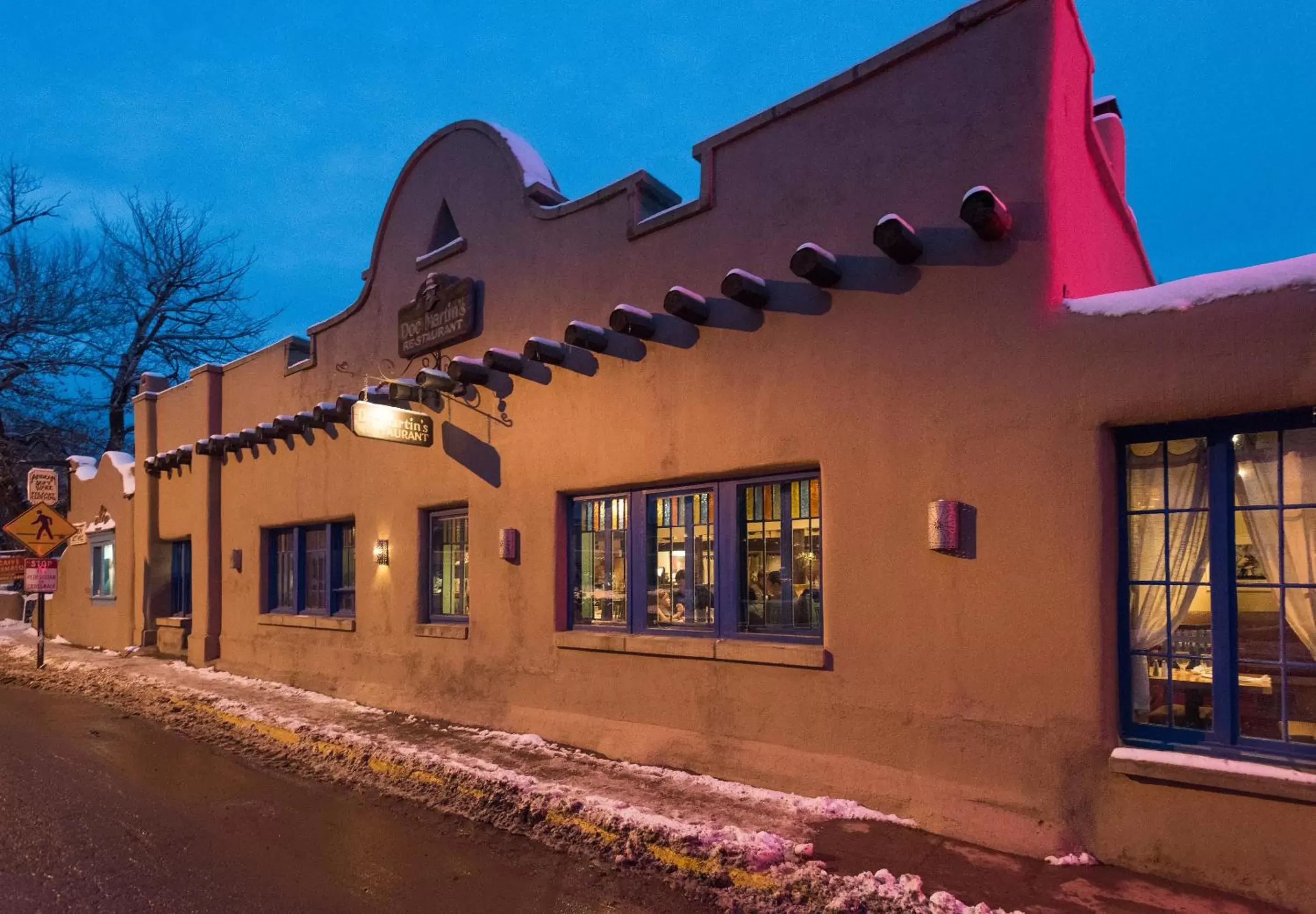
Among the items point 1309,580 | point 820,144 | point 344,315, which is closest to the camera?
point 1309,580

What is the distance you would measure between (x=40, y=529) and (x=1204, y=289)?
57.9 ft

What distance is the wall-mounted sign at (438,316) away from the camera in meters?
9.90

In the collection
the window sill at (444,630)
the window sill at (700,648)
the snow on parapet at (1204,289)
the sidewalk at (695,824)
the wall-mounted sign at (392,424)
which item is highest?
the snow on parapet at (1204,289)

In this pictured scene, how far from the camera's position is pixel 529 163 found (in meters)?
9.61

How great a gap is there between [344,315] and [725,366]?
6812 mm

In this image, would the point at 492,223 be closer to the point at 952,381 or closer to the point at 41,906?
the point at 952,381

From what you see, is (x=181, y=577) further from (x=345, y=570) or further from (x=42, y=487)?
(x=345, y=570)

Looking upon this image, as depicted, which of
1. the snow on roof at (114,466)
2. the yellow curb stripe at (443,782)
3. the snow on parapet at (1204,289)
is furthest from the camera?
the snow on roof at (114,466)

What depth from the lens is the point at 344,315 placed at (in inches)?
464

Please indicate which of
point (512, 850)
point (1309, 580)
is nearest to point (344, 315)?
point (512, 850)

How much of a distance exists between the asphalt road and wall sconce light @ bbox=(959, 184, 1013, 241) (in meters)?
4.51

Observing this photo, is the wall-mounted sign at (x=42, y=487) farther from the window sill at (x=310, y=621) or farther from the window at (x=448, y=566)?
the window at (x=448, y=566)

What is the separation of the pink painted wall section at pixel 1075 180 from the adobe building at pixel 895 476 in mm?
37

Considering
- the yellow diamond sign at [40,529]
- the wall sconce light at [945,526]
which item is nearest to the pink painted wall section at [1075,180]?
the wall sconce light at [945,526]
